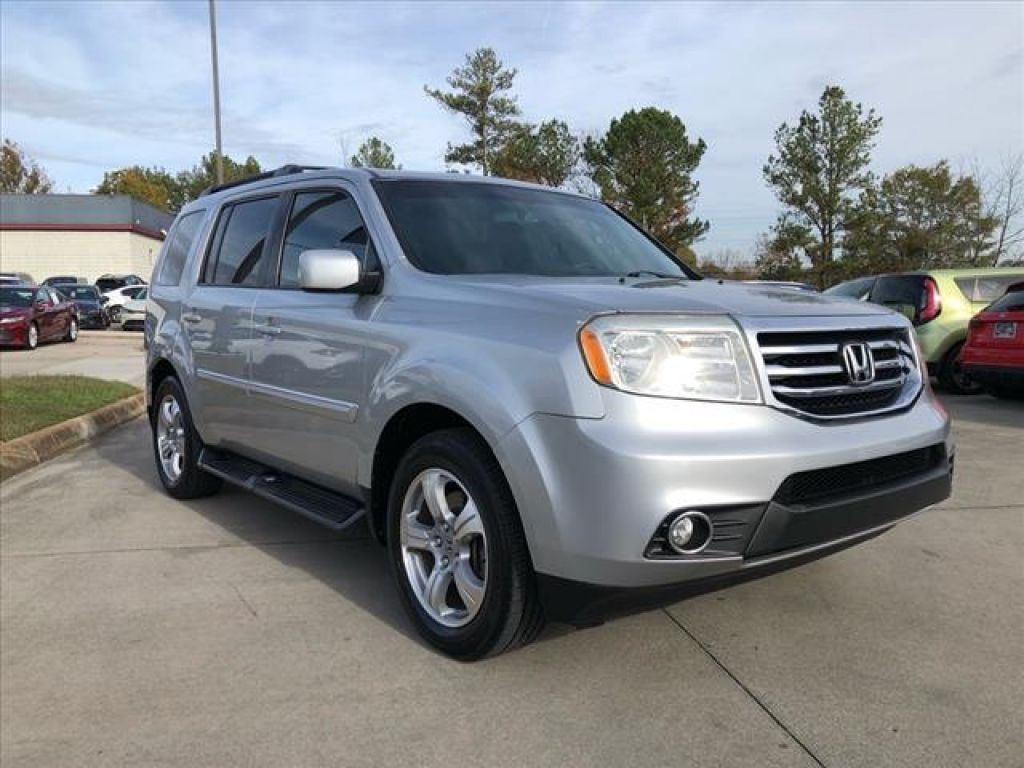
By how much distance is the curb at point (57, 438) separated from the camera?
6.80m

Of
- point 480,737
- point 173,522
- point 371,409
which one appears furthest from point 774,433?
point 173,522

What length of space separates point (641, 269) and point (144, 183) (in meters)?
92.7

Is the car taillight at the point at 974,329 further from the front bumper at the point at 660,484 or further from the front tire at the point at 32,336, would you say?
the front tire at the point at 32,336

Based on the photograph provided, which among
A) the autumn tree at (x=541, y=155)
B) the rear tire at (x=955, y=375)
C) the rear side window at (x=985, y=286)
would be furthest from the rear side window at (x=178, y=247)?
the autumn tree at (x=541, y=155)

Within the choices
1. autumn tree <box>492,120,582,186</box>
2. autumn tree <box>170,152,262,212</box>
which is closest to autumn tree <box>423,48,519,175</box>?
autumn tree <box>492,120,582,186</box>

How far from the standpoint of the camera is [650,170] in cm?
4081

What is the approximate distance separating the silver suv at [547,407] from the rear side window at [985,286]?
7644 millimetres

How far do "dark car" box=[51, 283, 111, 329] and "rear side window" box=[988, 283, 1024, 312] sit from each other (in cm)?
2839

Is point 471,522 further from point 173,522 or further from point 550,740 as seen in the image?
point 173,522

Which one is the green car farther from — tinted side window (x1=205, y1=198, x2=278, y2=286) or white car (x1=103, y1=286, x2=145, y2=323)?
white car (x1=103, y1=286, x2=145, y2=323)

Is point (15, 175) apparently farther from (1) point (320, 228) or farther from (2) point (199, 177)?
(1) point (320, 228)

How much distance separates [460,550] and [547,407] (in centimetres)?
80

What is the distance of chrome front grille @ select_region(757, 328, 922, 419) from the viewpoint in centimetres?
287

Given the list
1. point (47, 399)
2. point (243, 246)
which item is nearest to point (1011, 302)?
point (243, 246)
